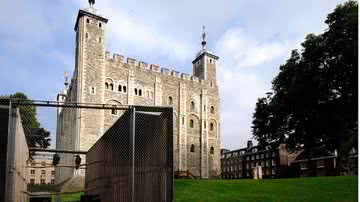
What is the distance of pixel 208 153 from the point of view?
5809 centimetres

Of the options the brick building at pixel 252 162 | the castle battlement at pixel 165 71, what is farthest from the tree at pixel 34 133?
the brick building at pixel 252 162

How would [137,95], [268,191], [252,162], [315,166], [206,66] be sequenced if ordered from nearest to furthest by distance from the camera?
[268,191] < [137,95] < [206,66] < [315,166] < [252,162]

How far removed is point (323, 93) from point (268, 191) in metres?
16.4

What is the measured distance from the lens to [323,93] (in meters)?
33.5

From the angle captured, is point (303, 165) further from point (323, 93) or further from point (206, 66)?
point (323, 93)

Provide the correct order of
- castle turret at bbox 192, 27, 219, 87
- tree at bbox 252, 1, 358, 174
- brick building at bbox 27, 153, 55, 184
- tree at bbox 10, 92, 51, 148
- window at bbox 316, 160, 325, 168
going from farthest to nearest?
window at bbox 316, 160, 325, 168 < castle turret at bbox 192, 27, 219, 87 < tree at bbox 252, 1, 358, 174 < brick building at bbox 27, 153, 55, 184 < tree at bbox 10, 92, 51, 148

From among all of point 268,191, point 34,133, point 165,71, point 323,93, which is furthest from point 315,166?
point 34,133

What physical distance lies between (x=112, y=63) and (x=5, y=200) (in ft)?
135

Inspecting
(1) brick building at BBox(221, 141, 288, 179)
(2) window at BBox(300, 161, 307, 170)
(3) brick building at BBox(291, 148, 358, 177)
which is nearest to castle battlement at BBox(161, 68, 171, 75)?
(3) brick building at BBox(291, 148, 358, 177)

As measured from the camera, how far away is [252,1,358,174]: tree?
3203cm

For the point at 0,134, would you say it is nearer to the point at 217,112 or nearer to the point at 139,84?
the point at 139,84

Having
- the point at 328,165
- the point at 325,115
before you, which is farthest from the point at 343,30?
the point at 328,165

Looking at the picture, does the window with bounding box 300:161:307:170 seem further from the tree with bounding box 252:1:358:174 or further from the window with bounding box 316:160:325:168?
the tree with bounding box 252:1:358:174

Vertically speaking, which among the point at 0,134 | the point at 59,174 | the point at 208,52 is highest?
the point at 208,52
